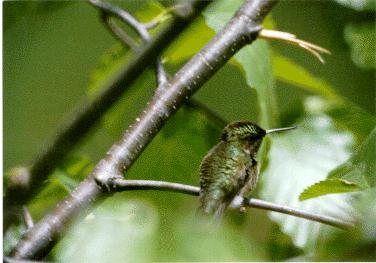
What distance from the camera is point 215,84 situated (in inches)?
21.6

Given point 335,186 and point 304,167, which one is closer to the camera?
point 335,186

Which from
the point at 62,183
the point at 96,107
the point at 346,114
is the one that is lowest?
the point at 346,114

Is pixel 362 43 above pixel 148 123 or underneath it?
underneath

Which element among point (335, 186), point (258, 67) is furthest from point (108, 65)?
point (335, 186)

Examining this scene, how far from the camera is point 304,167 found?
0.56m

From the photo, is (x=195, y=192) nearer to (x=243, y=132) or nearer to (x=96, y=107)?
(x=243, y=132)

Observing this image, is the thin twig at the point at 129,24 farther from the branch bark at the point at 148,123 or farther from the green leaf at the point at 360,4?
the green leaf at the point at 360,4

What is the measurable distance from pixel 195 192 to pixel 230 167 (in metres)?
0.04

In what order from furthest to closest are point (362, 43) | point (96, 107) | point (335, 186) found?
point (362, 43), point (335, 186), point (96, 107)

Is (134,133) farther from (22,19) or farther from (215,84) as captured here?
(22,19)

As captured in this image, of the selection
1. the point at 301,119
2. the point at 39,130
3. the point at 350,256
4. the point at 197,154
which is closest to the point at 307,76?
the point at 301,119

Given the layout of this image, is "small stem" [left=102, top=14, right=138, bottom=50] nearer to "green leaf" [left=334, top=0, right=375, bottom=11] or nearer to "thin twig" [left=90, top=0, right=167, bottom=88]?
"thin twig" [left=90, top=0, right=167, bottom=88]

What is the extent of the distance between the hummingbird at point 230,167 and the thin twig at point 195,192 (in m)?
0.01

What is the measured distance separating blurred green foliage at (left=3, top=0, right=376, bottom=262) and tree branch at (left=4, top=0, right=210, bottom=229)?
0.15 m
